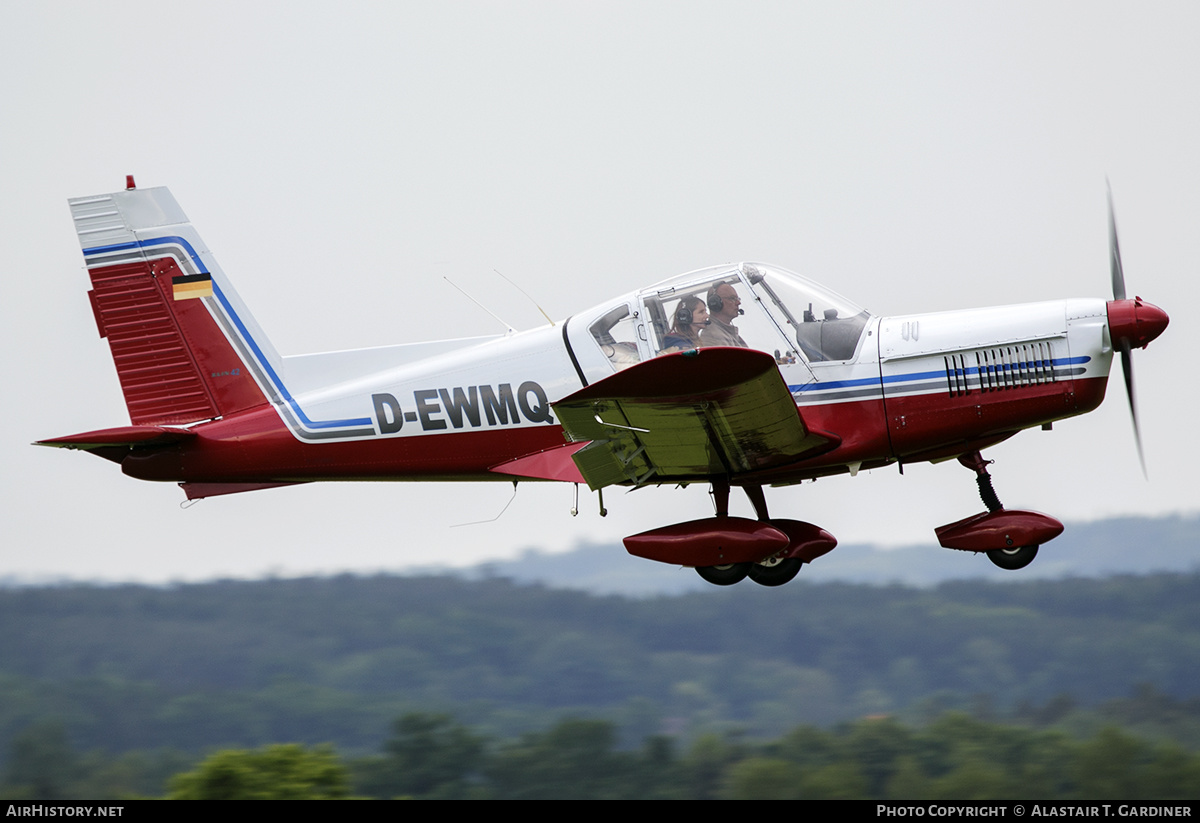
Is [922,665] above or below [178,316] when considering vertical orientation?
below

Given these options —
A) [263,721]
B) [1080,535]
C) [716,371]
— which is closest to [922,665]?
[1080,535]

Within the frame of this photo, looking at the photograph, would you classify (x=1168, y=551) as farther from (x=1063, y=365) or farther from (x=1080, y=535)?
(x=1063, y=365)

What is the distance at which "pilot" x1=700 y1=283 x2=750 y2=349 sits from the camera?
8828 mm

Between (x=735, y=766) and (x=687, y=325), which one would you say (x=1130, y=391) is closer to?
(x=687, y=325)

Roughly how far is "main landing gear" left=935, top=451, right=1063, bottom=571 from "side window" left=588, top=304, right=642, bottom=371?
8.63ft

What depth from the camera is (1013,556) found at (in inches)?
355

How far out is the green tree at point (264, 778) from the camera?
17.9 m

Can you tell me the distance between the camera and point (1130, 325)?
861cm

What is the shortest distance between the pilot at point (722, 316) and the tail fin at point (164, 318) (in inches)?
150

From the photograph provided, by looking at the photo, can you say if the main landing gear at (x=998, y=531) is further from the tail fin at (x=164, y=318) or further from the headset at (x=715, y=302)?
the tail fin at (x=164, y=318)

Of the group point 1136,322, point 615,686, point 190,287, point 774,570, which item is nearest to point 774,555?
point 774,570

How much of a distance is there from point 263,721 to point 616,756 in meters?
7.14

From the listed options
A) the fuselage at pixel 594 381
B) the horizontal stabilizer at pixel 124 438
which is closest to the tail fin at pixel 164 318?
the fuselage at pixel 594 381

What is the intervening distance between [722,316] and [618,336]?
780 mm
